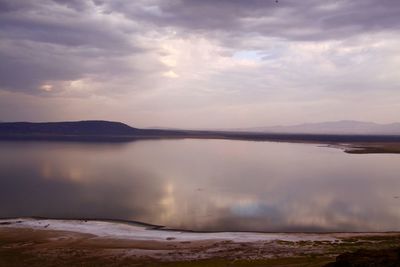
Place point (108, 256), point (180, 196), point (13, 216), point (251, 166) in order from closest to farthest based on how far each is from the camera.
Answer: point (108, 256)
point (13, 216)
point (180, 196)
point (251, 166)

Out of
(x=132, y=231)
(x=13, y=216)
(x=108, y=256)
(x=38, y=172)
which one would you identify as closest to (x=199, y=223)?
(x=132, y=231)

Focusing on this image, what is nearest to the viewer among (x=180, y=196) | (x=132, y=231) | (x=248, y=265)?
(x=248, y=265)

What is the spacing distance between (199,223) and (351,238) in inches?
452

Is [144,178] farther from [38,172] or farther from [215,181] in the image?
[38,172]

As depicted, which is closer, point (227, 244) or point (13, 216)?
point (227, 244)

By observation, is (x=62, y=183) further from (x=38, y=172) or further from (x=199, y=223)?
(x=199, y=223)

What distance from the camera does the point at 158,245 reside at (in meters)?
25.5

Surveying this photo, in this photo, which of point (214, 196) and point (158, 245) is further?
point (214, 196)

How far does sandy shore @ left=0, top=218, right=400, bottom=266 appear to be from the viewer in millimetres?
21781

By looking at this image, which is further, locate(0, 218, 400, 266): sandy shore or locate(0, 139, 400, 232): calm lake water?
locate(0, 139, 400, 232): calm lake water

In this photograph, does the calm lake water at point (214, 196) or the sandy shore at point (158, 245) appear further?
the calm lake water at point (214, 196)

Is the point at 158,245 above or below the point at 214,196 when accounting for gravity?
below

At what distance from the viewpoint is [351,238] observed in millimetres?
26531

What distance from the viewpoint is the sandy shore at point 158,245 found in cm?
2178
